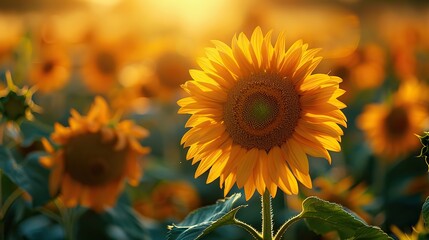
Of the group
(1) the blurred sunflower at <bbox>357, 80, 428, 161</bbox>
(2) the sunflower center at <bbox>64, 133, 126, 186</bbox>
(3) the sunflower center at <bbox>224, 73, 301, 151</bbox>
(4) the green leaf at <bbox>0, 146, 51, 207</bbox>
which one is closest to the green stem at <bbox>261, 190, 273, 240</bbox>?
(3) the sunflower center at <bbox>224, 73, 301, 151</bbox>

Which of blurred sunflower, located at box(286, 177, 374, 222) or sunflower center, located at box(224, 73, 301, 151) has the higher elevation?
sunflower center, located at box(224, 73, 301, 151)

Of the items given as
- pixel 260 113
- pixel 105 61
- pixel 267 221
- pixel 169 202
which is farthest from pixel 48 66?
pixel 267 221

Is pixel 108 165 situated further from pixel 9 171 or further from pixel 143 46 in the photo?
pixel 143 46

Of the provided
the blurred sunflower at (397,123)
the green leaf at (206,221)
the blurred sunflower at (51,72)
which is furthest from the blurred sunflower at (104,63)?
the green leaf at (206,221)

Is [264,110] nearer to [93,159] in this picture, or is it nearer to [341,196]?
[93,159]

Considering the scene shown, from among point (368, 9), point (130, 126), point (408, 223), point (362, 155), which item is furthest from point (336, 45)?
point (368, 9)

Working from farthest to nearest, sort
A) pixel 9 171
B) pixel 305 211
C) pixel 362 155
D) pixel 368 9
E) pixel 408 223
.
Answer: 1. pixel 368 9
2. pixel 362 155
3. pixel 408 223
4. pixel 9 171
5. pixel 305 211

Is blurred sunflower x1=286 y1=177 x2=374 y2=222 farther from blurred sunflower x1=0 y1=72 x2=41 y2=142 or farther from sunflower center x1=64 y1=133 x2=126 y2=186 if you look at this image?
blurred sunflower x1=0 y1=72 x2=41 y2=142

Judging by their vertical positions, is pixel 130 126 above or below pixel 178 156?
above
